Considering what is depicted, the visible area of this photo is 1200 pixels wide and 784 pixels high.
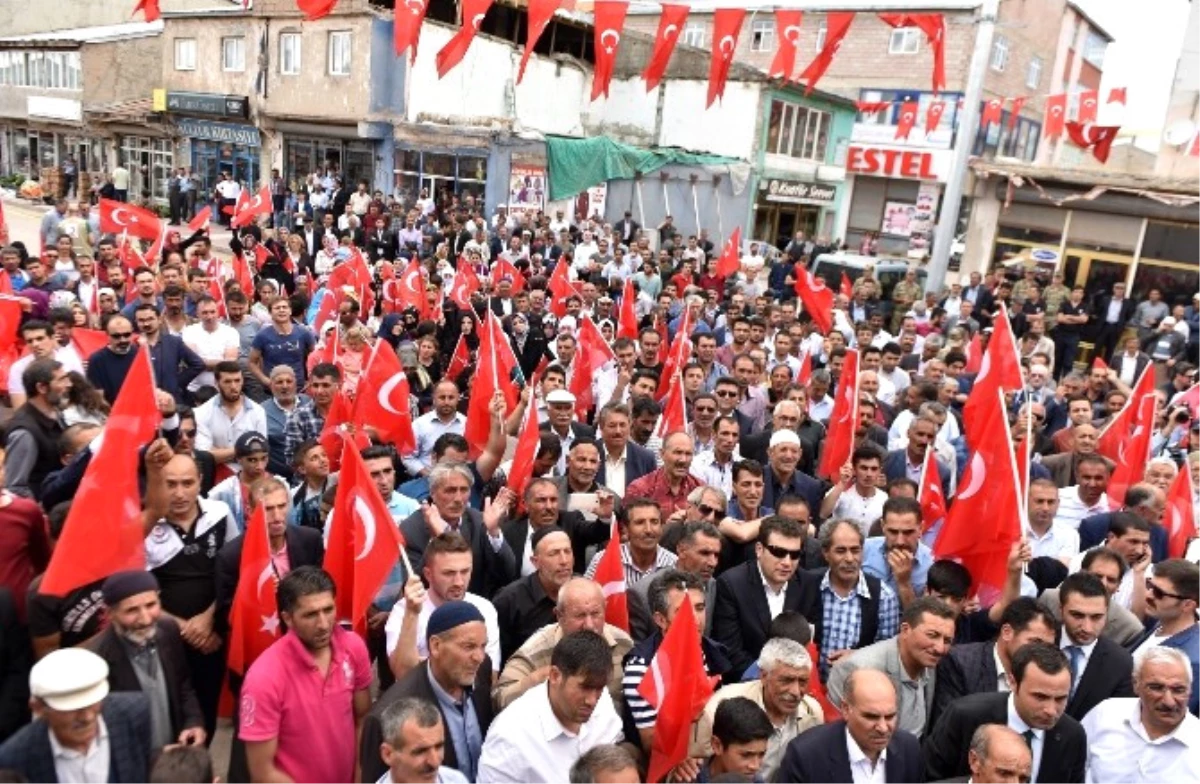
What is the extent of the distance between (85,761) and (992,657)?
11.3ft

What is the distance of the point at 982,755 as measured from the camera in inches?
123

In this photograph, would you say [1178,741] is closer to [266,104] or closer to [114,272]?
[114,272]

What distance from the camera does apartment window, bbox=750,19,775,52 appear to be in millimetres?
37094

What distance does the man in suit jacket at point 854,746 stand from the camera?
10.8ft

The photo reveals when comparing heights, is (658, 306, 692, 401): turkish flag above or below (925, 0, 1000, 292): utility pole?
below

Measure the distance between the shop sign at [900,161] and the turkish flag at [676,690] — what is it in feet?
107

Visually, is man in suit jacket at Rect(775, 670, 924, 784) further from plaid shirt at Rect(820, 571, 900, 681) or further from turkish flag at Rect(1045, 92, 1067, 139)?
turkish flag at Rect(1045, 92, 1067, 139)

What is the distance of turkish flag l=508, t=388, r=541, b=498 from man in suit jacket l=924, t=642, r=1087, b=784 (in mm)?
2836

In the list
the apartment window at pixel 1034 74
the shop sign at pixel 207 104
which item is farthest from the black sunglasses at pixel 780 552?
the apartment window at pixel 1034 74

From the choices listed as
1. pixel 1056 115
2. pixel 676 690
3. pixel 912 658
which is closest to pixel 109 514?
pixel 676 690

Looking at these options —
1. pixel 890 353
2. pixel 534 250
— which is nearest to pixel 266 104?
pixel 534 250

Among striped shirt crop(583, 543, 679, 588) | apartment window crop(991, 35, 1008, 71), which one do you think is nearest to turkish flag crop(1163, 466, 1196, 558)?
striped shirt crop(583, 543, 679, 588)

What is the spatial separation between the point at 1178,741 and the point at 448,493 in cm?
330

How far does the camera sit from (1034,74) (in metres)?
38.3
